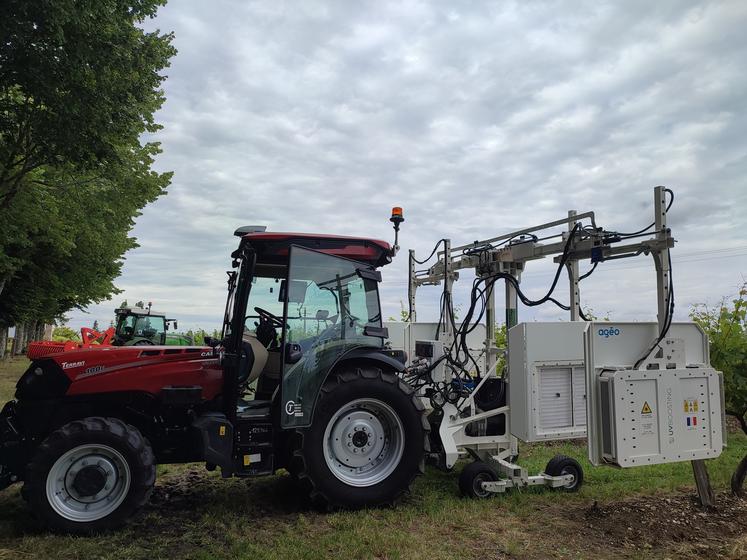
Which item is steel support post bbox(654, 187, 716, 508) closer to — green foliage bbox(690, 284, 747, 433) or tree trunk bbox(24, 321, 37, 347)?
green foliage bbox(690, 284, 747, 433)

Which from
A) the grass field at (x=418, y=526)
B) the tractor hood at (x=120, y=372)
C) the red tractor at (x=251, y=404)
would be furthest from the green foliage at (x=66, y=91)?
the grass field at (x=418, y=526)

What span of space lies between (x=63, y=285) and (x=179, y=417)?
547 inches

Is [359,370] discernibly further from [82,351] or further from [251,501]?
[82,351]

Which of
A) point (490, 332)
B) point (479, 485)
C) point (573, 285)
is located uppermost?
point (573, 285)

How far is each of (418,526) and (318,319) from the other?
183cm

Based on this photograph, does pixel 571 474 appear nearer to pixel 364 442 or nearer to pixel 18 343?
pixel 364 442

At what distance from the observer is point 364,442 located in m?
4.71

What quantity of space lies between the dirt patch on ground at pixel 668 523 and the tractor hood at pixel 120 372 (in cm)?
331

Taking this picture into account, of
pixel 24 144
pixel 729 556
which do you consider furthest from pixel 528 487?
pixel 24 144

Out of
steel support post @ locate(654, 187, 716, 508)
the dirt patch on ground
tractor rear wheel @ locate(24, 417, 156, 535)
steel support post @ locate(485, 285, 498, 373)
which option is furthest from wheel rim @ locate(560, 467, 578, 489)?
tractor rear wheel @ locate(24, 417, 156, 535)

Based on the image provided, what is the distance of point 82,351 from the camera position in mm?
4254

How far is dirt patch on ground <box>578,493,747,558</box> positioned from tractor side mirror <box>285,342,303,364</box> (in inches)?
103

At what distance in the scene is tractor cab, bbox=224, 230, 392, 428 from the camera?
14.6 feet

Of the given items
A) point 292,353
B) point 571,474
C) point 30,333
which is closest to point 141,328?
point 292,353
